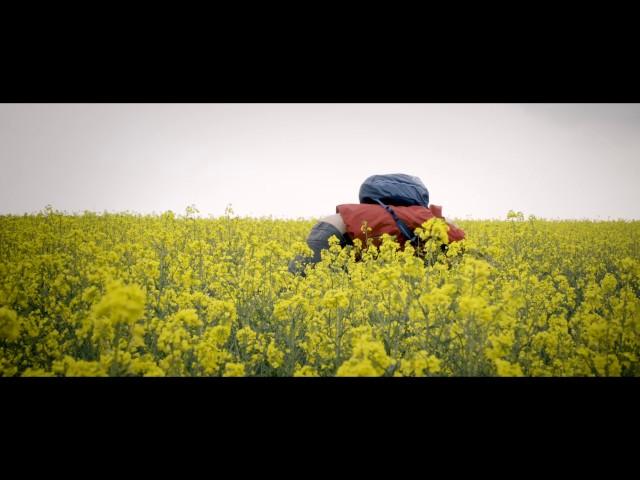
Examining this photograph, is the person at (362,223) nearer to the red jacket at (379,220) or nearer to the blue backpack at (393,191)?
the red jacket at (379,220)

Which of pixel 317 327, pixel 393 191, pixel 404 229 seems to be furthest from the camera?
pixel 393 191

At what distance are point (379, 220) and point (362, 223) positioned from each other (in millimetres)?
206

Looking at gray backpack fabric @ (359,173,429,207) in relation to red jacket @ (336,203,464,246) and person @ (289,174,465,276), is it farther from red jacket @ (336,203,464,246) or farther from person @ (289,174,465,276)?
red jacket @ (336,203,464,246)

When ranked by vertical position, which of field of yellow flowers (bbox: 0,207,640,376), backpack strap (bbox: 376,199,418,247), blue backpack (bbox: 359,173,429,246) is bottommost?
field of yellow flowers (bbox: 0,207,640,376)

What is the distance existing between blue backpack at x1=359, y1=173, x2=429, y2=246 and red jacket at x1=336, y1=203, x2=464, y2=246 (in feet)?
0.71

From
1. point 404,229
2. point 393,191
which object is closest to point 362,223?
point 404,229

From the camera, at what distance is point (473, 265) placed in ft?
7.16

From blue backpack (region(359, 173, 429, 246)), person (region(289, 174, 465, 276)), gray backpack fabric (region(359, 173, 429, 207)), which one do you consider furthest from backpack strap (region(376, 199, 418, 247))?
gray backpack fabric (region(359, 173, 429, 207))

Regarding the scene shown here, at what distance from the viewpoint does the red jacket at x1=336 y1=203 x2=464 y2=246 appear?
4605mm

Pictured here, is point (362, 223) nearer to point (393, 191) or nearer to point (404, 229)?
point (404, 229)

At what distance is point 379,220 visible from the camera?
463 centimetres

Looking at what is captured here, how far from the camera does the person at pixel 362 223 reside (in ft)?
15.1
